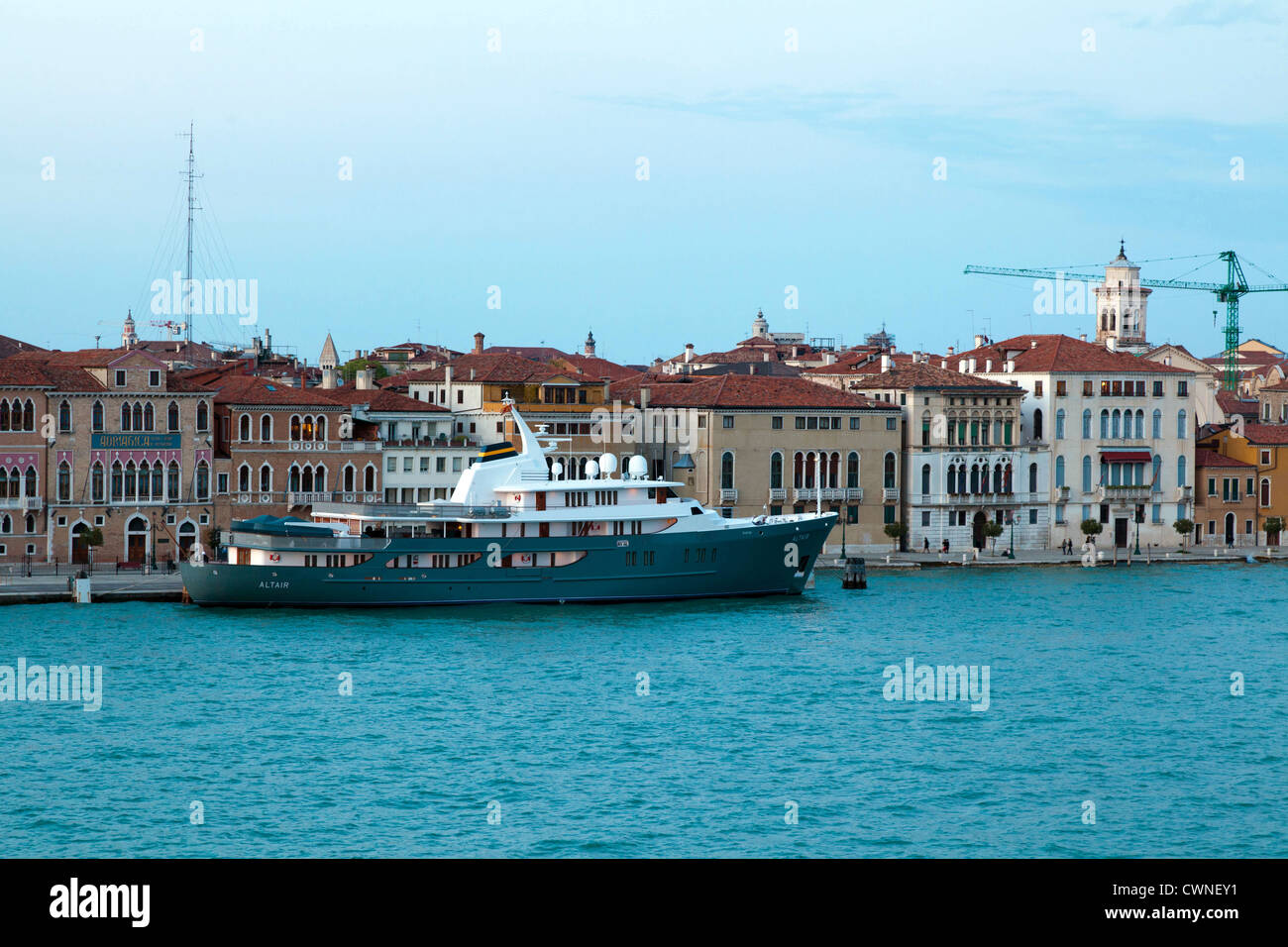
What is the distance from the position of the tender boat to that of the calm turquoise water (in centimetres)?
110

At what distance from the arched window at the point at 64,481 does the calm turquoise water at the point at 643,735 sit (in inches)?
334

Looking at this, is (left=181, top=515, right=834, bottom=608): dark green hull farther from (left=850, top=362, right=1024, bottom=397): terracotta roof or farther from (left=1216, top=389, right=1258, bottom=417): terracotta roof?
(left=1216, top=389, right=1258, bottom=417): terracotta roof

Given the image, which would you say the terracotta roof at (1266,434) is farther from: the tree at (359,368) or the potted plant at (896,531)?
the tree at (359,368)

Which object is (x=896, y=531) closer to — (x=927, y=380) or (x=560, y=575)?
(x=927, y=380)

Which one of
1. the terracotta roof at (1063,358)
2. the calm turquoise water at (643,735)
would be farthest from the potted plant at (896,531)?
the calm turquoise water at (643,735)

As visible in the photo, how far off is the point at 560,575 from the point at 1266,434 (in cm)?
3590

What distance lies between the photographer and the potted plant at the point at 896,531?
197 ft

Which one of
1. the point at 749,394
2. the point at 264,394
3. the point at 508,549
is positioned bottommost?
the point at 508,549

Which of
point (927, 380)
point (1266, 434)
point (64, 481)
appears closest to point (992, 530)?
point (927, 380)

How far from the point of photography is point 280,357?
76562mm

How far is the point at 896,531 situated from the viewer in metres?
60.0
